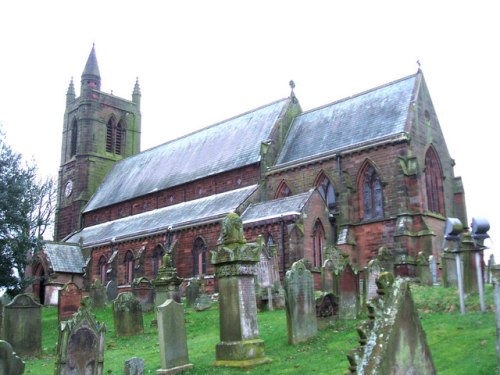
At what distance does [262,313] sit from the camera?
1862 cm

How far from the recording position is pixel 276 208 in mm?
29000

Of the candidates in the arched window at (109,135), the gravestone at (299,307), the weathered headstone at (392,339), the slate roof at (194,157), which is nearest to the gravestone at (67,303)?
the gravestone at (299,307)

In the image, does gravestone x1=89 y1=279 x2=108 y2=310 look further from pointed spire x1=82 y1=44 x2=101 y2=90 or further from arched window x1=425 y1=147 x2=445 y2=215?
pointed spire x1=82 y1=44 x2=101 y2=90

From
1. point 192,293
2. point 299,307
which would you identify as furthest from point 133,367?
point 192,293

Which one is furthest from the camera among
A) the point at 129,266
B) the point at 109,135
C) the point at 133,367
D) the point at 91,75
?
the point at 109,135

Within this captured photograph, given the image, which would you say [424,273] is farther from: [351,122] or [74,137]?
[74,137]

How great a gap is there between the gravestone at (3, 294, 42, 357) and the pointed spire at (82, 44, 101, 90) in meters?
37.1

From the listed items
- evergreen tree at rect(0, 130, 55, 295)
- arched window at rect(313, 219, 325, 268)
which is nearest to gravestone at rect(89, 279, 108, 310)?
evergreen tree at rect(0, 130, 55, 295)

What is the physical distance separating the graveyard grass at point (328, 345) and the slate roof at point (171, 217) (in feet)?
45.8

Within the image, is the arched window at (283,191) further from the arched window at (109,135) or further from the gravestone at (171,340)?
the arched window at (109,135)

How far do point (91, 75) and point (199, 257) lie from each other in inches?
1008

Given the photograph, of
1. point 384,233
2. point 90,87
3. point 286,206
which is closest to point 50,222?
point 90,87

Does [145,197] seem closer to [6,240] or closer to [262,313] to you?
[6,240]

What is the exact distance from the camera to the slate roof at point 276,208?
2778 centimetres
